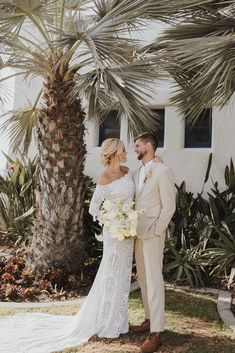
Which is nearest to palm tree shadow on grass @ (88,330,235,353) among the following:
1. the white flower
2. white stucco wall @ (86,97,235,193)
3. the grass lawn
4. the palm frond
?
the grass lawn

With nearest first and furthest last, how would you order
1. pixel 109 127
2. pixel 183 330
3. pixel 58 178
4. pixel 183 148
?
pixel 183 330, pixel 58 178, pixel 183 148, pixel 109 127

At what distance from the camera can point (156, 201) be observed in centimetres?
425

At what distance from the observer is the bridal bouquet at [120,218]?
13.4 ft

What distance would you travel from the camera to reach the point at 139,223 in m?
4.23

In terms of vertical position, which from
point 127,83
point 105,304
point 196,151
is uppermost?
point 127,83

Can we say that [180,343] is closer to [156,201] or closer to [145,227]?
[145,227]

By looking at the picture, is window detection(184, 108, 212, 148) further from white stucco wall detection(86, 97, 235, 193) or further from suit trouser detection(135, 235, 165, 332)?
suit trouser detection(135, 235, 165, 332)

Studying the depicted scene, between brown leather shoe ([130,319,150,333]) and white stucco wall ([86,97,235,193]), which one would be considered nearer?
brown leather shoe ([130,319,150,333])

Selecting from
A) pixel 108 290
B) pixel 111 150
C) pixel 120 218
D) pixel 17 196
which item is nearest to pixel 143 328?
pixel 108 290

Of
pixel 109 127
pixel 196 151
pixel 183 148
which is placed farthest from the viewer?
pixel 109 127

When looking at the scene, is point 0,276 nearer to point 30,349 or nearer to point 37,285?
point 37,285

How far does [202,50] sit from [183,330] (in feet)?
10.8

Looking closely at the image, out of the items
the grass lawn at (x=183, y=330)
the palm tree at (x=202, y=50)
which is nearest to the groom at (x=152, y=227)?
the grass lawn at (x=183, y=330)

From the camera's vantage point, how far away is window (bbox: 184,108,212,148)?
9273 millimetres
